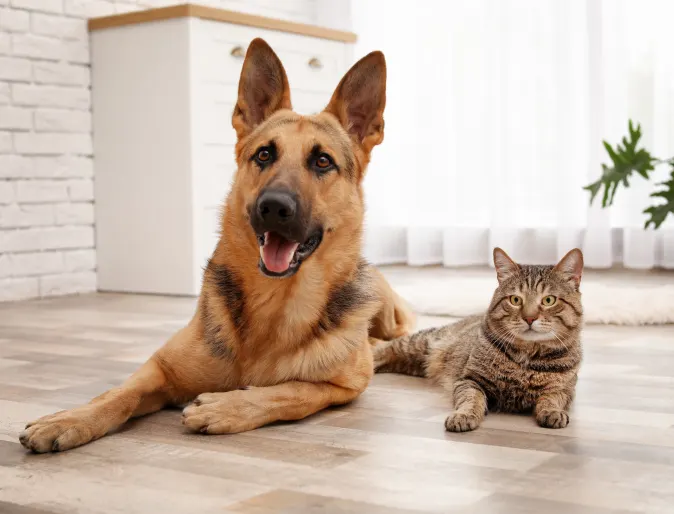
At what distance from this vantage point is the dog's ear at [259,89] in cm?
238

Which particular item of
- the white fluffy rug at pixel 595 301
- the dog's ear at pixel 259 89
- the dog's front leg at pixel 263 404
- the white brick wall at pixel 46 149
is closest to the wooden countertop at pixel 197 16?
the white brick wall at pixel 46 149

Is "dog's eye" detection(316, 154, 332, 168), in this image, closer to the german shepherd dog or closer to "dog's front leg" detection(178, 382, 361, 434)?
the german shepherd dog

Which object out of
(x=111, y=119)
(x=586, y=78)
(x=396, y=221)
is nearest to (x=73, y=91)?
(x=111, y=119)

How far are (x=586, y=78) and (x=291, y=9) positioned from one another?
Result: 80.0 inches

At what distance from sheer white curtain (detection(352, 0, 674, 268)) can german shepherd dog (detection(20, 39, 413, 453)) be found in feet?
11.0

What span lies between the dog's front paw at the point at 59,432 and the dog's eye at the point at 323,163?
0.77 meters

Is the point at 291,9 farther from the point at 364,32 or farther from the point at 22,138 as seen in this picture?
the point at 22,138

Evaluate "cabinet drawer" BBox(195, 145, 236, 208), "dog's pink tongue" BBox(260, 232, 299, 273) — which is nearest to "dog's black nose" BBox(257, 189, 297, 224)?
"dog's pink tongue" BBox(260, 232, 299, 273)

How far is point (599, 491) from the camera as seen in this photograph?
64.3 inches

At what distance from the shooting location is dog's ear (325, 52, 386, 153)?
240 centimetres

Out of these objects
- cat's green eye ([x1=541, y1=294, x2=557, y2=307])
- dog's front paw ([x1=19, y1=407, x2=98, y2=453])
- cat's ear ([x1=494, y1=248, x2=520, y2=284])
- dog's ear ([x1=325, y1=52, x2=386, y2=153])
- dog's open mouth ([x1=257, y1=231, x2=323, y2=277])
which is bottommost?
dog's front paw ([x1=19, y1=407, x2=98, y2=453])

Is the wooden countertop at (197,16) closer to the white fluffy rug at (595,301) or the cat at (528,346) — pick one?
the white fluffy rug at (595,301)

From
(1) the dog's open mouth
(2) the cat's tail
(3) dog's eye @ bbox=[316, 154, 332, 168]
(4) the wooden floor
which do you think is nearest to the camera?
(4) the wooden floor

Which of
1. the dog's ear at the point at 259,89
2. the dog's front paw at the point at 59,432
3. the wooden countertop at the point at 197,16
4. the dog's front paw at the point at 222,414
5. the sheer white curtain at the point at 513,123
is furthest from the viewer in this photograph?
the sheer white curtain at the point at 513,123
